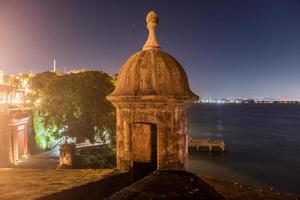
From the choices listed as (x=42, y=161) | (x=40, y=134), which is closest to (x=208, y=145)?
(x=40, y=134)

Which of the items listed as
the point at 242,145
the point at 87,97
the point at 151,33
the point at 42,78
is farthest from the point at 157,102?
the point at 242,145

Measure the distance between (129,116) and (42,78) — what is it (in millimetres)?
31770

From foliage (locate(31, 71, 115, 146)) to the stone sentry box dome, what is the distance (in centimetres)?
2158

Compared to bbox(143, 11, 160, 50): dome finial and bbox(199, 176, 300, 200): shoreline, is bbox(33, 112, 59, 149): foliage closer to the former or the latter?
bbox(143, 11, 160, 50): dome finial

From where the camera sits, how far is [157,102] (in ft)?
20.9

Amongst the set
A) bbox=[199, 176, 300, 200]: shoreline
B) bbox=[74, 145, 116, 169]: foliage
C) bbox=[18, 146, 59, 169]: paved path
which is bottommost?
bbox=[18, 146, 59, 169]: paved path

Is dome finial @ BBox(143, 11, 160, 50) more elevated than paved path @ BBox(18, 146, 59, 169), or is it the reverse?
dome finial @ BBox(143, 11, 160, 50)

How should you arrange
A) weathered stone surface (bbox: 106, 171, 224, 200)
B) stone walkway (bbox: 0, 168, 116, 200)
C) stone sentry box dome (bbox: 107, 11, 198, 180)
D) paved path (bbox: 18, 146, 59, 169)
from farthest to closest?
paved path (bbox: 18, 146, 59, 169) → stone sentry box dome (bbox: 107, 11, 198, 180) → stone walkway (bbox: 0, 168, 116, 200) → weathered stone surface (bbox: 106, 171, 224, 200)

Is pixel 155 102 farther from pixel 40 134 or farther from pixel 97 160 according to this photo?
pixel 40 134

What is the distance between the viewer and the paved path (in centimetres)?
2732

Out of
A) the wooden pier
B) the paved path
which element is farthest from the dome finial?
the wooden pier

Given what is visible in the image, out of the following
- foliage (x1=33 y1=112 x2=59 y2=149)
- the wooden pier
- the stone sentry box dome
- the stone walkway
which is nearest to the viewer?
the stone walkway

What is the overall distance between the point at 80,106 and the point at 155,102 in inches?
888

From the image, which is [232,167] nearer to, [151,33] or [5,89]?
[5,89]
